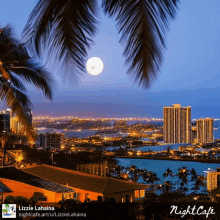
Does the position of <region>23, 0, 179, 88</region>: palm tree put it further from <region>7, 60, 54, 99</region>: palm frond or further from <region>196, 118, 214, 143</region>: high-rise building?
<region>196, 118, 214, 143</region>: high-rise building

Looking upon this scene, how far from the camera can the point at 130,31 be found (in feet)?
6.81

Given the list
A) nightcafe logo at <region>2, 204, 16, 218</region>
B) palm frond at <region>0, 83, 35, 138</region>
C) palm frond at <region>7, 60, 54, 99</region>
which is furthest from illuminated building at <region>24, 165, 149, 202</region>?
nightcafe logo at <region>2, 204, 16, 218</region>

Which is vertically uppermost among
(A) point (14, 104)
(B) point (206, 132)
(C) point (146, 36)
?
(C) point (146, 36)

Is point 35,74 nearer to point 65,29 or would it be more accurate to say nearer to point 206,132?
point 65,29

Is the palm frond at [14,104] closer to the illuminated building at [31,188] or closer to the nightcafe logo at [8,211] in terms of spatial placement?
the nightcafe logo at [8,211]

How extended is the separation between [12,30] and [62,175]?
574 centimetres

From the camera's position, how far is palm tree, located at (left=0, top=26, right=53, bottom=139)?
5.68 metres

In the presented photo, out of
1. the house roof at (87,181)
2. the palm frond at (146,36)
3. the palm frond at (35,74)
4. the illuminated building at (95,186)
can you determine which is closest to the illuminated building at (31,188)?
the illuminated building at (95,186)

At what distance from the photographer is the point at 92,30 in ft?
8.19

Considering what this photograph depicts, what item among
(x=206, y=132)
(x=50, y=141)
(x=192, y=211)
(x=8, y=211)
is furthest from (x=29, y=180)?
(x=206, y=132)

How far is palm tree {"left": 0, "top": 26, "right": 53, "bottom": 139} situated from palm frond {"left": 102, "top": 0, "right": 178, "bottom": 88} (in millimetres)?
3529

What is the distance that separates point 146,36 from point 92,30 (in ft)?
1.94

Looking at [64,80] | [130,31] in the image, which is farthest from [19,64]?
[130,31]

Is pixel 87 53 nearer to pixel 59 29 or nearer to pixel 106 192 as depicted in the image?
pixel 59 29
